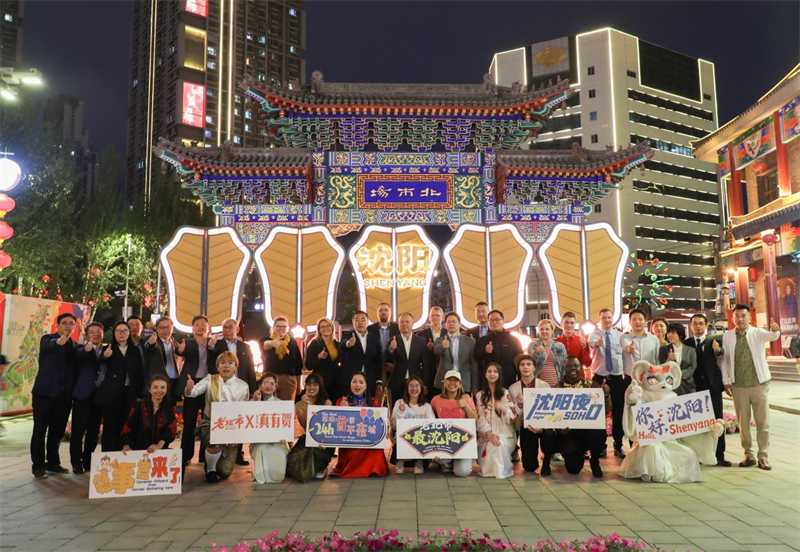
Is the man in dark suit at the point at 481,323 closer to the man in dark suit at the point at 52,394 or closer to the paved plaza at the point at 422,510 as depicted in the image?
the paved plaza at the point at 422,510

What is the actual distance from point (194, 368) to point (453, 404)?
3.12m

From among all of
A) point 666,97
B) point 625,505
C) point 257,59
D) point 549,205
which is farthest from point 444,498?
point 257,59

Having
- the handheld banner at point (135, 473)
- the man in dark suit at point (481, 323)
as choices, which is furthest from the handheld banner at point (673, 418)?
the handheld banner at point (135, 473)

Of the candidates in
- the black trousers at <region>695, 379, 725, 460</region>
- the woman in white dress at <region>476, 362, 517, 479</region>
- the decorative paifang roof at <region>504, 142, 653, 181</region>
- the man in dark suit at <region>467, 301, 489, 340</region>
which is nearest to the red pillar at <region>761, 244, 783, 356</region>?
the decorative paifang roof at <region>504, 142, 653, 181</region>

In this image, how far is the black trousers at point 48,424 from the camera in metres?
6.33

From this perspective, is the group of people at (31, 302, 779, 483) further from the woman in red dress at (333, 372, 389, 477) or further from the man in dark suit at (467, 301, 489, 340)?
the man in dark suit at (467, 301, 489, 340)

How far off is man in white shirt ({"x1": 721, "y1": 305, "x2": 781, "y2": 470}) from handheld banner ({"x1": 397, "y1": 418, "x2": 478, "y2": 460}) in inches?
128

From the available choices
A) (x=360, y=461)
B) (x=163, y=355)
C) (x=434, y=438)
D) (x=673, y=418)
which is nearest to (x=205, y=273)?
(x=163, y=355)

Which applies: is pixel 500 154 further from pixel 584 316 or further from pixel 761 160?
pixel 761 160

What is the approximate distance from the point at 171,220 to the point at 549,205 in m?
20.9

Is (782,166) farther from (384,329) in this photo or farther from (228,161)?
(384,329)

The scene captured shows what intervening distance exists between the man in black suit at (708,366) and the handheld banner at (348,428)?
3889 millimetres

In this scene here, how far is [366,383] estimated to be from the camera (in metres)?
6.87

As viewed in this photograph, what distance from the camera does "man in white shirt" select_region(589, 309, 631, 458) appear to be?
708 cm
